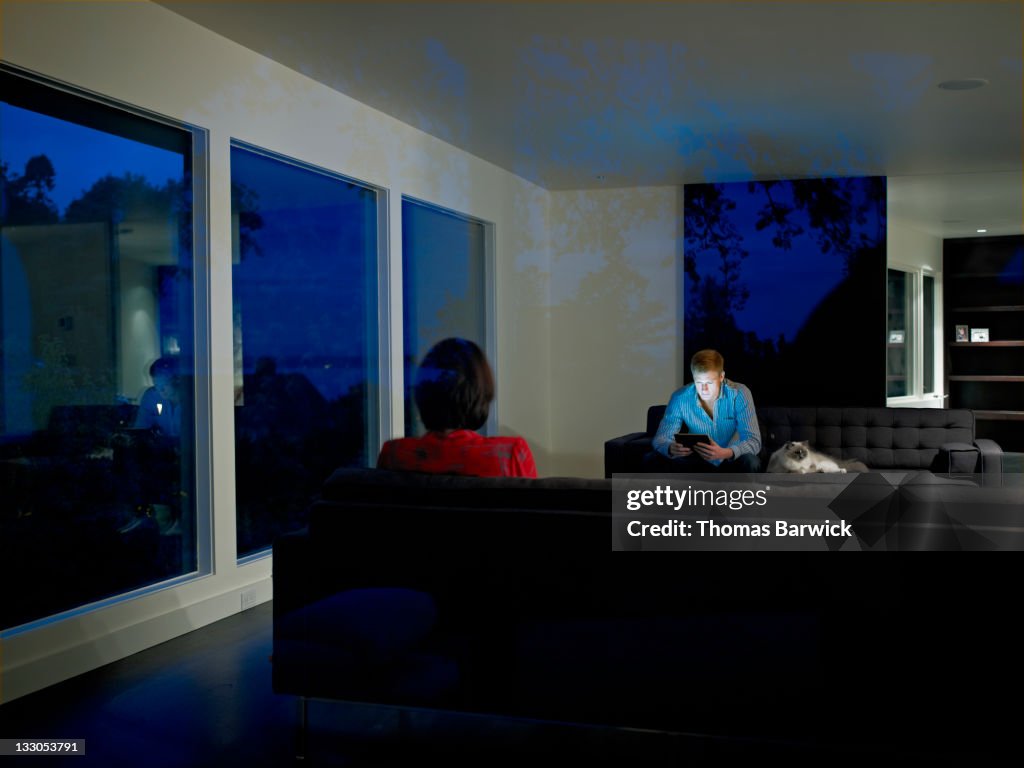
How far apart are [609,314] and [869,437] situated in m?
2.77

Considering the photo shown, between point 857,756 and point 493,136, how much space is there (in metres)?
4.60

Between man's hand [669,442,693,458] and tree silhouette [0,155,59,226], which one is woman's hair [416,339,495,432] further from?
man's hand [669,442,693,458]

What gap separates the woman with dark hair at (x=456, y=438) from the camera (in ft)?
8.89

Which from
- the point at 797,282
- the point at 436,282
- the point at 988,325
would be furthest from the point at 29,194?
the point at 988,325

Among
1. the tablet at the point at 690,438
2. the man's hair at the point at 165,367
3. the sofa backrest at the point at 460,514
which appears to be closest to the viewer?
the sofa backrest at the point at 460,514

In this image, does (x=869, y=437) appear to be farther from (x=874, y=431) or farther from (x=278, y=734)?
(x=278, y=734)

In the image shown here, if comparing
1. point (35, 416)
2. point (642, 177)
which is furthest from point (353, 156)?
point (642, 177)

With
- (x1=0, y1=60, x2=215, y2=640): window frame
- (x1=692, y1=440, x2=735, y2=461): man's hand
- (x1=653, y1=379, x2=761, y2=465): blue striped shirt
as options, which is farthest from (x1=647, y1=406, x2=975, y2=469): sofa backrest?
(x1=0, y1=60, x2=215, y2=640): window frame

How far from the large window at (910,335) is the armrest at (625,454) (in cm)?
568

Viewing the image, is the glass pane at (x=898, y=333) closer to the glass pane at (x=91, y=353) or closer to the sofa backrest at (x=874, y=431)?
the sofa backrest at (x=874, y=431)

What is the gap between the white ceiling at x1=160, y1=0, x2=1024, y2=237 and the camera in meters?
3.92

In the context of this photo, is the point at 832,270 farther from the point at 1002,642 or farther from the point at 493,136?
the point at 1002,642

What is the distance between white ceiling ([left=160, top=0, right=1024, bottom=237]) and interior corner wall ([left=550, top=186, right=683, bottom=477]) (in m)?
0.84

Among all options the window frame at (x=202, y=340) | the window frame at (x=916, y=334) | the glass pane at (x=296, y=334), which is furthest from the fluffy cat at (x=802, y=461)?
the window frame at (x=916, y=334)
